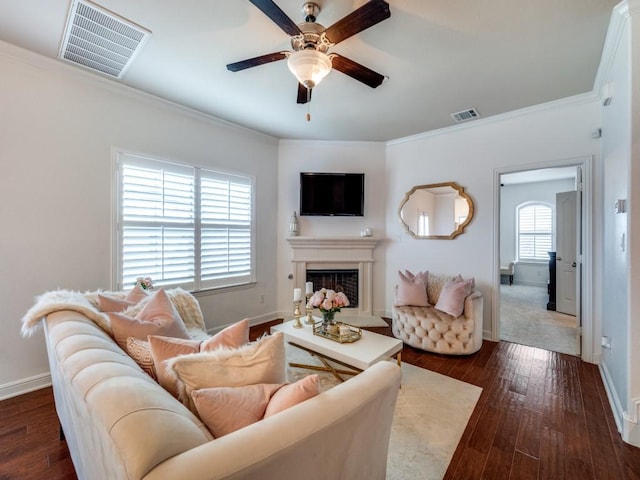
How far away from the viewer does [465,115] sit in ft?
11.2

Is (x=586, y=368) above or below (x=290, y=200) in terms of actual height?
below

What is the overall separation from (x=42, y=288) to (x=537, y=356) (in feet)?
16.0

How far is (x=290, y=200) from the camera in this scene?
14.4 feet

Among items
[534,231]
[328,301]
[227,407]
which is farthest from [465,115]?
[534,231]

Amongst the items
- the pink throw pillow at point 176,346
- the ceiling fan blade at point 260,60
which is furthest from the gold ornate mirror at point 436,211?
the pink throw pillow at point 176,346

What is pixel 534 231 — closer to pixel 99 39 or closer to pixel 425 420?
pixel 425 420

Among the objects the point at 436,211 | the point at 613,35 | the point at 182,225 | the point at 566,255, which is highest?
the point at 613,35

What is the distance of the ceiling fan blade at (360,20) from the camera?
4.75ft

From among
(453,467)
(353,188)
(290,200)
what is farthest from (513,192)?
(453,467)

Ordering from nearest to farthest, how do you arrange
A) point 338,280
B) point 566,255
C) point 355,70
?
point 355,70 → point 338,280 → point 566,255

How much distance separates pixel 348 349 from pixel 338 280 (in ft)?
7.58

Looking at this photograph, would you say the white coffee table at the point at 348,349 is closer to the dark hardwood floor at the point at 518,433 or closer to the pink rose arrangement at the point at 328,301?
the pink rose arrangement at the point at 328,301

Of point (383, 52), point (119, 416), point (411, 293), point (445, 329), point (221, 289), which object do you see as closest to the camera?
point (119, 416)

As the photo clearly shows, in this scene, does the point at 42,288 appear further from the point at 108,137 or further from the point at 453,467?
the point at 453,467
